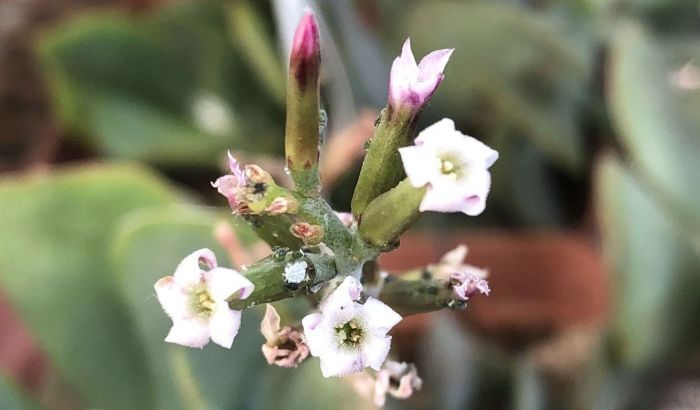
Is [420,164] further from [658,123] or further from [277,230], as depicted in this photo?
[658,123]

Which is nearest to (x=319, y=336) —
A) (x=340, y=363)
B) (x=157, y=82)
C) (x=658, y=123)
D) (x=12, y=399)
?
(x=340, y=363)

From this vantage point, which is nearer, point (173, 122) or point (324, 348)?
point (324, 348)

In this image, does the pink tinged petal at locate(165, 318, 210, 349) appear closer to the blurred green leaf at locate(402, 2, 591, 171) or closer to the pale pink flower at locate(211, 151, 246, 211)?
the pale pink flower at locate(211, 151, 246, 211)

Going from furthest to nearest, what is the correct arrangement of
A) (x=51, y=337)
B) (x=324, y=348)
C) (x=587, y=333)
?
(x=587, y=333) < (x=51, y=337) < (x=324, y=348)

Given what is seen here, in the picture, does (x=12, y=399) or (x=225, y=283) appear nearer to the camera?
(x=225, y=283)

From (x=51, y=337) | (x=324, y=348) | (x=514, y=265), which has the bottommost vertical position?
(x=514, y=265)

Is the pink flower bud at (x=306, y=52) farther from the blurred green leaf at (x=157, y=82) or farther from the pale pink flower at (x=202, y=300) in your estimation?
the blurred green leaf at (x=157, y=82)

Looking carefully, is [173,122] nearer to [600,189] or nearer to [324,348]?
[600,189]

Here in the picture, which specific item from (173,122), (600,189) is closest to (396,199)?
(600,189)
